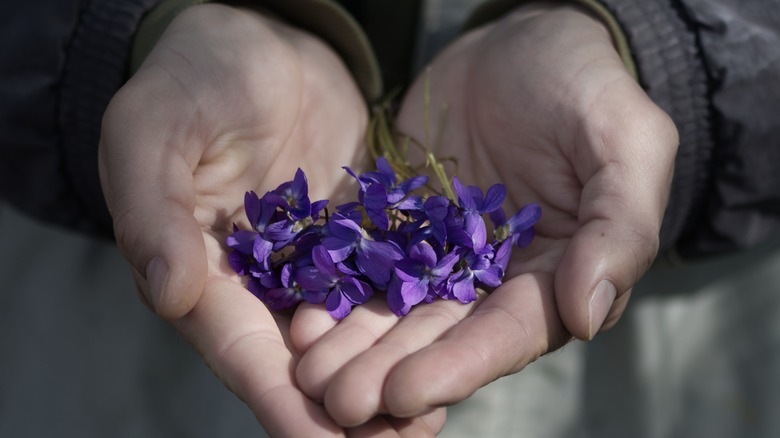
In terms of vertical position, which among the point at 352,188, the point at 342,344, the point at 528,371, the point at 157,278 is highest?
the point at 157,278

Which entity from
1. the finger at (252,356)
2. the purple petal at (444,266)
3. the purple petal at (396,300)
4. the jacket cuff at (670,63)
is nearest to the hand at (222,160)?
the finger at (252,356)

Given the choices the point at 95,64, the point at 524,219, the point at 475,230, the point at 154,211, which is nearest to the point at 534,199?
the point at 524,219

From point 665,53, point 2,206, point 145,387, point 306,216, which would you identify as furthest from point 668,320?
point 2,206

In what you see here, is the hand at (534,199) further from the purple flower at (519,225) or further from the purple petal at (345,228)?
the purple petal at (345,228)

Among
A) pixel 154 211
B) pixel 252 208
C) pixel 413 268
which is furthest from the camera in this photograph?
pixel 252 208

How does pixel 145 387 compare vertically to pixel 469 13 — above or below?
below

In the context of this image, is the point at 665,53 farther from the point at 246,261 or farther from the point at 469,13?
the point at 246,261

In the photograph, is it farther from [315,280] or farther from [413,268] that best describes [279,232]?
[413,268]
